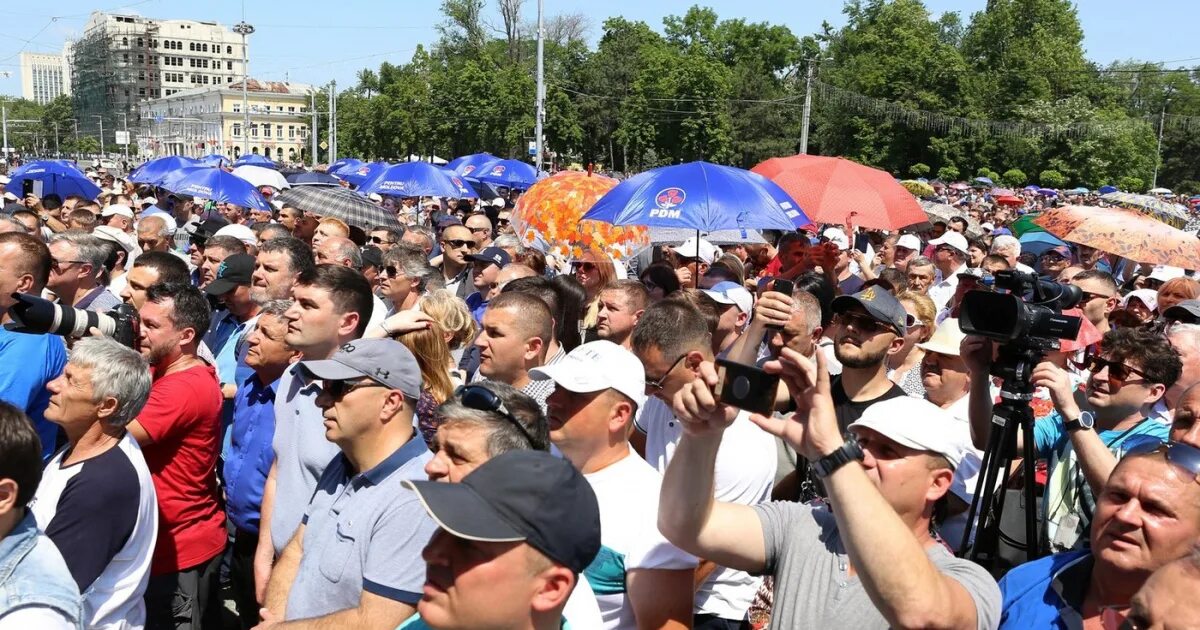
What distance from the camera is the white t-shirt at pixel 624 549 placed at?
2.79 m

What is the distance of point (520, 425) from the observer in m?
2.89

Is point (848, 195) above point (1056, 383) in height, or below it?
above

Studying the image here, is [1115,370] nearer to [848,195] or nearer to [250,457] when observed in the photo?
[250,457]

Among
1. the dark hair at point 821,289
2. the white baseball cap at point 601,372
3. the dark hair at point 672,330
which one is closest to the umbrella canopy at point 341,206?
the dark hair at point 821,289

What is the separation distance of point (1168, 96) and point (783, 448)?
103m

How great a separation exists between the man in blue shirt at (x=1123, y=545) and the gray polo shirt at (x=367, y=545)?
1594mm

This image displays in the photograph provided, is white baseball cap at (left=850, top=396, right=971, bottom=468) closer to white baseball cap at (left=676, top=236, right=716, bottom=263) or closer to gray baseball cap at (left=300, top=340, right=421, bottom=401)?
gray baseball cap at (left=300, top=340, right=421, bottom=401)

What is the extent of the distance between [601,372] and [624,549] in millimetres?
612

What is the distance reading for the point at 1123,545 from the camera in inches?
96.5

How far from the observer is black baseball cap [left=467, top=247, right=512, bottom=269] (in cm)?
723

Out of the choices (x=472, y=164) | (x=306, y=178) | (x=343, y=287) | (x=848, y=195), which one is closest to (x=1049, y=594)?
(x=343, y=287)

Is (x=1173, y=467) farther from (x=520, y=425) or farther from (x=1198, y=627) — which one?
(x=520, y=425)

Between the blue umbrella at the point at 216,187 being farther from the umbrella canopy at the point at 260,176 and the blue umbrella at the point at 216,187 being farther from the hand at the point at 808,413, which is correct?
the hand at the point at 808,413

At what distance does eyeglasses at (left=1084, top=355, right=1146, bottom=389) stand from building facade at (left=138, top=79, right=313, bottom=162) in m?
107
